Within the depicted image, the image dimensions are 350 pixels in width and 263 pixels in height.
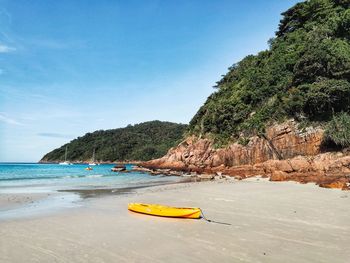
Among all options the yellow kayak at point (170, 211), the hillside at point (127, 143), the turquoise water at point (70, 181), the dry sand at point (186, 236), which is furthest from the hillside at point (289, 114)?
the hillside at point (127, 143)

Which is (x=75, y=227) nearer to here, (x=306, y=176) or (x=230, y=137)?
(x=306, y=176)

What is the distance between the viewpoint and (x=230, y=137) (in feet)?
151

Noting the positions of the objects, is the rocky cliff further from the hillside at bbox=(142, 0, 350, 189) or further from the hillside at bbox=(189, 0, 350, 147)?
the hillside at bbox=(189, 0, 350, 147)

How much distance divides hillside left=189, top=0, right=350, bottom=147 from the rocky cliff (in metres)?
1.62

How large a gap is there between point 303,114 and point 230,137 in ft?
44.2

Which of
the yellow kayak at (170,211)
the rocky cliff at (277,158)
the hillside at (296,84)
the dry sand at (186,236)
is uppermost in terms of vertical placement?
the hillside at (296,84)

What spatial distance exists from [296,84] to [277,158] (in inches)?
421

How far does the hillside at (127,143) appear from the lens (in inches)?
5295

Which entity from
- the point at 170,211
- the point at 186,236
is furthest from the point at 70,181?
the point at 186,236

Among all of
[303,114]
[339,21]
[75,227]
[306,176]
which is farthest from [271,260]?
[339,21]

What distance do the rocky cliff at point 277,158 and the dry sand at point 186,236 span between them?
9.49 metres

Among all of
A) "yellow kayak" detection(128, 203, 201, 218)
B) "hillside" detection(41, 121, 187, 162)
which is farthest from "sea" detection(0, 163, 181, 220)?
"hillside" detection(41, 121, 187, 162)

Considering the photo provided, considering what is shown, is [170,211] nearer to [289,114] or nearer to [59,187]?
[59,187]

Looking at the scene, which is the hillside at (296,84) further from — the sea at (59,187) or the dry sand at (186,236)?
the dry sand at (186,236)
